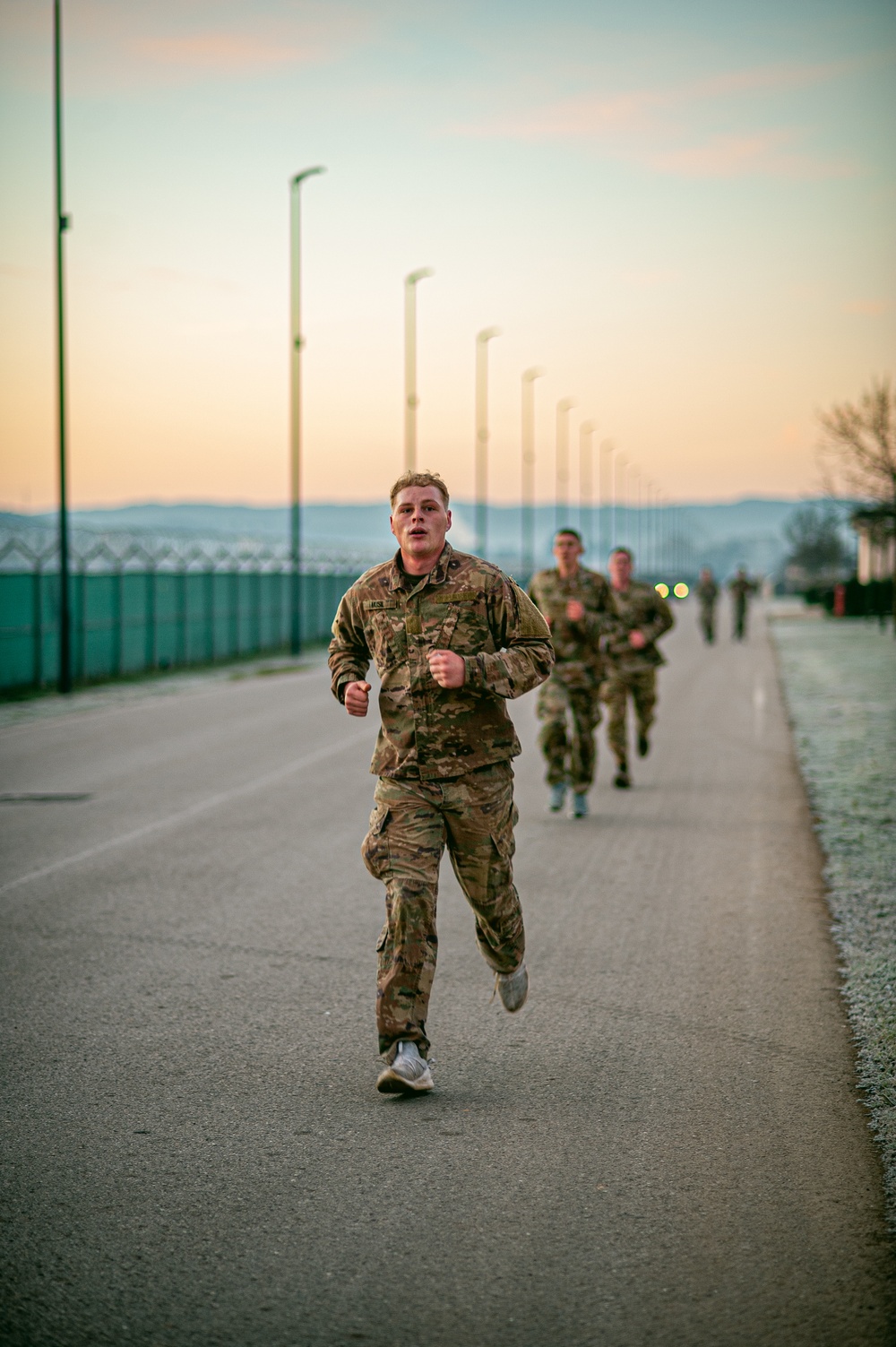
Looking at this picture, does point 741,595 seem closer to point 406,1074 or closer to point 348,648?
point 348,648

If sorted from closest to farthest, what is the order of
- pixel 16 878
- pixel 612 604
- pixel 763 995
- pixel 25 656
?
pixel 763 995 → pixel 16 878 → pixel 612 604 → pixel 25 656

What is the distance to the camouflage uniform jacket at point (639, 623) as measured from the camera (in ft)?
41.2

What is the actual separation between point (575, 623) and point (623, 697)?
190cm

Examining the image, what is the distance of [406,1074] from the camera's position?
4809 millimetres

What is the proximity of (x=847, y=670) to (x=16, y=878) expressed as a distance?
2103cm

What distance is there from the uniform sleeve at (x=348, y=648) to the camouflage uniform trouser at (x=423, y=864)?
14.5 inches

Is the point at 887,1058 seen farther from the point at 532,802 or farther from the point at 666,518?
the point at 666,518

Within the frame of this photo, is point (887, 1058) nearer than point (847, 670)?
Yes

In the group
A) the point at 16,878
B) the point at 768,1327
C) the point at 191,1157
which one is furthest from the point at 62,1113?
the point at 16,878

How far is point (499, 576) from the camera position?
505 centimetres

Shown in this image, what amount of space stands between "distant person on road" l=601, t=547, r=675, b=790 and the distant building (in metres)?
25.1

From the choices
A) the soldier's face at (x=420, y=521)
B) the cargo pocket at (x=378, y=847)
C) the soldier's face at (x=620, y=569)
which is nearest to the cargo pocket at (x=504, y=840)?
the cargo pocket at (x=378, y=847)

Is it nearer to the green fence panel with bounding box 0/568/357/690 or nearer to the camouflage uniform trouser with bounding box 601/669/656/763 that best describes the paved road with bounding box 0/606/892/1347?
the camouflage uniform trouser with bounding box 601/669/656/763

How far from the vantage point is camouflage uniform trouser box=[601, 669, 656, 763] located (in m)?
12.4
